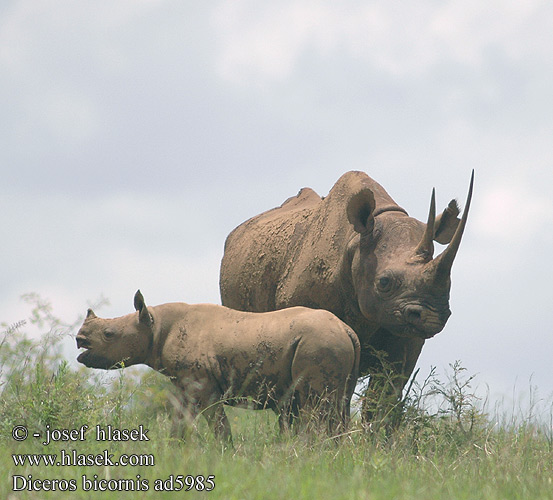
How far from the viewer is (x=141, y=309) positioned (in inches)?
293

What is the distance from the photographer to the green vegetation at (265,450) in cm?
505

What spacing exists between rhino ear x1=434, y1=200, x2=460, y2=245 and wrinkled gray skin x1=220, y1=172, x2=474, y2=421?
0.03ft

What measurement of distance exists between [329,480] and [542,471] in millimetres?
2277

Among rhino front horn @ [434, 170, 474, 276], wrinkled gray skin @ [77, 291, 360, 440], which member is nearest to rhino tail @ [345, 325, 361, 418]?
wrinkled gray skin @ [77, 291, 360, 440]

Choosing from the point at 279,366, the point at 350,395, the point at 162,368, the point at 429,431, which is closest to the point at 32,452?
the point at 162,368

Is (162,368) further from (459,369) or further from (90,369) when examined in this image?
(459,369)

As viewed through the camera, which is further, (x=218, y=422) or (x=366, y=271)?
(x=366, y=271)

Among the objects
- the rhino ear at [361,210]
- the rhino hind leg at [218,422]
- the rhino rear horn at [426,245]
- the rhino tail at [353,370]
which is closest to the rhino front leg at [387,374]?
the rhino tail at [353,370]

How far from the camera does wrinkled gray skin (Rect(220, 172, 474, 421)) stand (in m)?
7.37

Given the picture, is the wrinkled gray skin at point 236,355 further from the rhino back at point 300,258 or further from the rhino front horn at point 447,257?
the rhino back at point 300,258

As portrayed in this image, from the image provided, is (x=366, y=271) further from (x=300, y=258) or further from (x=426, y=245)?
(x=300, y=258)

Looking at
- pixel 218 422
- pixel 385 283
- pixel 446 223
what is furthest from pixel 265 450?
pixel 446 223

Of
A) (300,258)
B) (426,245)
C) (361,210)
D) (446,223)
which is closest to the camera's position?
(426,245)

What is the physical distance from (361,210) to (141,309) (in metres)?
2.21
